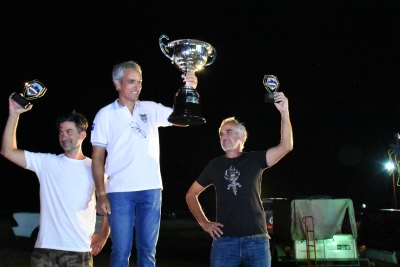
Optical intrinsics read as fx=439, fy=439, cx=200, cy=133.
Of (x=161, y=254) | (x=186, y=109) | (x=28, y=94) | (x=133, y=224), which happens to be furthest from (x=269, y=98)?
(x=161, y=254)

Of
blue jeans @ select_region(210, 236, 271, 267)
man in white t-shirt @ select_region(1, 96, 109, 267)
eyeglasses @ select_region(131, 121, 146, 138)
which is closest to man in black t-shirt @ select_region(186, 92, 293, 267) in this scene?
blue jeans @ select_region(210, 236, 271, 267)

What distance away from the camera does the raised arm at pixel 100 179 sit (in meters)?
3.77

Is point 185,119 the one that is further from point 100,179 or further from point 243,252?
point 243,252

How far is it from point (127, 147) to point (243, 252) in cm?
154

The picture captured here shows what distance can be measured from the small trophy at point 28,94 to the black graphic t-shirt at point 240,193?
6.33 ft

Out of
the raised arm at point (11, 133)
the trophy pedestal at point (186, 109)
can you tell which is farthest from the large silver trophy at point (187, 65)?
the raised arm at point (11, 133)

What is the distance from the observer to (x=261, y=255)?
4.28 meters

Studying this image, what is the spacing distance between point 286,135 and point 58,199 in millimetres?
2273

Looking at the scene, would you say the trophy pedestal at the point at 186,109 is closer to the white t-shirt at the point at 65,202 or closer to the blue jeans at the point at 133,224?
the blue jeans at the point at 133,224

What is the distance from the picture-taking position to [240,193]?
14.5ft

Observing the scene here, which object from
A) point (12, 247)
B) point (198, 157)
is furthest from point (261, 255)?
point (198, 157)

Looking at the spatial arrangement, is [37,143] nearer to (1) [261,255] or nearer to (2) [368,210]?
(2) [368,210]

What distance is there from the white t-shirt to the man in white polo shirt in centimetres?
21

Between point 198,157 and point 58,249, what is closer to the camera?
point 58,249
